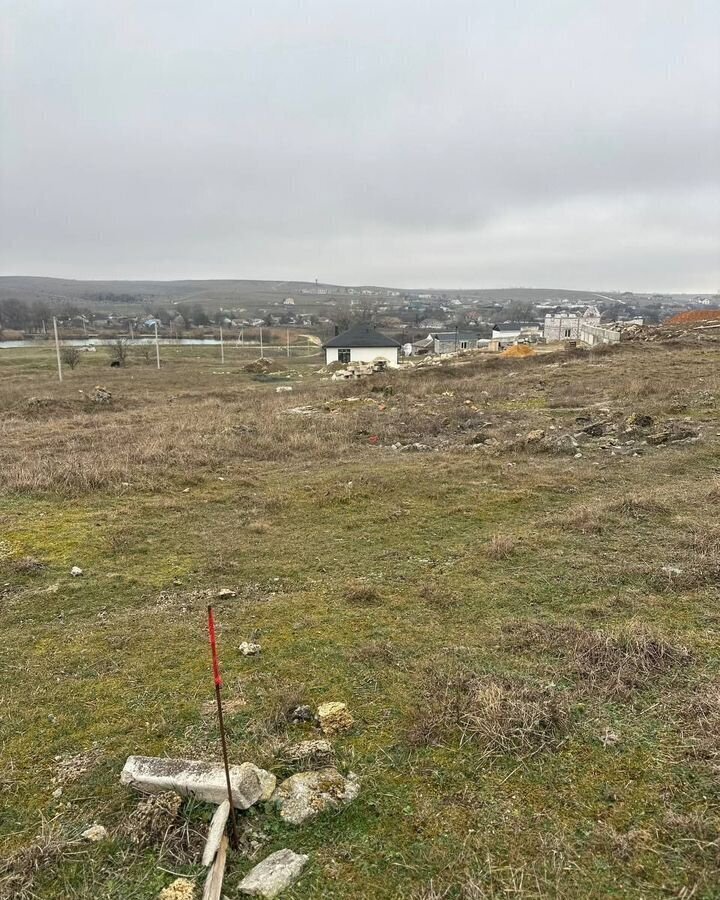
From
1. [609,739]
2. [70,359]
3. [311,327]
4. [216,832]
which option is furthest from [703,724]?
[311,327]

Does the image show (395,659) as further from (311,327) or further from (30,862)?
(311,327)

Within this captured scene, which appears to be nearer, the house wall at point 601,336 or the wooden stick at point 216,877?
the wooden stick at point 216,877

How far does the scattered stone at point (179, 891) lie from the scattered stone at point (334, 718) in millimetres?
1149

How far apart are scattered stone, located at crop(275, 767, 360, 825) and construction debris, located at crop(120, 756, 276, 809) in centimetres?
10

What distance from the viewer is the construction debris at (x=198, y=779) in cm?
292

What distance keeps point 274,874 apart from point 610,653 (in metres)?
2.76

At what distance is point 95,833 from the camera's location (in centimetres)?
285

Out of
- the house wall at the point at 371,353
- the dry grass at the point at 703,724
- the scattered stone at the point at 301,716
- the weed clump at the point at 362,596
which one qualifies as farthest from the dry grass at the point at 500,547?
the house wall at the point at 371,353

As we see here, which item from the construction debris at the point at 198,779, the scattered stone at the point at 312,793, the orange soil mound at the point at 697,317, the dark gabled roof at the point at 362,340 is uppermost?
the orange soil mound at the point at 697,317

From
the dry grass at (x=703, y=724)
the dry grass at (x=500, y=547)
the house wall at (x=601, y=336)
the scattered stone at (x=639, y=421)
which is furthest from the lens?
the house wall at (x=601, y=336)

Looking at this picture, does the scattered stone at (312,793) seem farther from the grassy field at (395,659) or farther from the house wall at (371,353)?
the house wall at (371,353)

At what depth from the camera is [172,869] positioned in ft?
8.68

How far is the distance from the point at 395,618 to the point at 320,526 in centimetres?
284

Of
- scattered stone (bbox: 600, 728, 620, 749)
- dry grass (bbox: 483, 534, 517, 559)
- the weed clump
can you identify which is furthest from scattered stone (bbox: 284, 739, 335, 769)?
dry grass (bbox: 483, 534, 517, 559)
